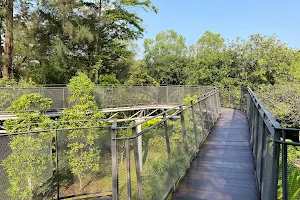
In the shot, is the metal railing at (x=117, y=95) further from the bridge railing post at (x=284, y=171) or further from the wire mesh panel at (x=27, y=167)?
the bridge railing post at (x=284, y=171)

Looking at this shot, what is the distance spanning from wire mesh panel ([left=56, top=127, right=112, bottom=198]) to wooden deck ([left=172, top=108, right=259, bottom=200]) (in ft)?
5.61

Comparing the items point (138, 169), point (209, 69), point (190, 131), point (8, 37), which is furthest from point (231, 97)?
point (138, 169)

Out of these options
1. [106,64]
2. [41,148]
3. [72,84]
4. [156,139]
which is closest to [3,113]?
[72,84]

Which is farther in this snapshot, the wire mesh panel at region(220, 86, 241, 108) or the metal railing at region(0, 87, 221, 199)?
the wire mesh panel at region(220, 86, 241, 108)

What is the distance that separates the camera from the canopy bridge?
2.72 meters

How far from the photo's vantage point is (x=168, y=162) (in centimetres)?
387

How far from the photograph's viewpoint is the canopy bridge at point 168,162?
2.72 m

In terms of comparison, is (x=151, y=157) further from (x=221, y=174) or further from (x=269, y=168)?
(x=221, y=174)

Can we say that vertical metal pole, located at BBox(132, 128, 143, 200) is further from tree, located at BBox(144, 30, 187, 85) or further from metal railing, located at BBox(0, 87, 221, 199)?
tree, located at BBox(144, 30, 187, 85)

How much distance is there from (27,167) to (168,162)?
3651 mm

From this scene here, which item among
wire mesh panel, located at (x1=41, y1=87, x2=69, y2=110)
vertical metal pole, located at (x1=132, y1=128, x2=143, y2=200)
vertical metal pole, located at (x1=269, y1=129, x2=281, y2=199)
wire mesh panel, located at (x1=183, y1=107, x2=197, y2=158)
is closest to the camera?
vertical metal pole, located at (x1=269, y1=129, x2=281, y2=199)

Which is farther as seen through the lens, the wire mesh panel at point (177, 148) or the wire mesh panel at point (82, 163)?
the wire mesh panel at point (82, 163)

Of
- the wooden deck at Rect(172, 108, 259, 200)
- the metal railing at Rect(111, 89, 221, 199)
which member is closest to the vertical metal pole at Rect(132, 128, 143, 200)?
the metal railing at Rect(111, 89, 221, 199)

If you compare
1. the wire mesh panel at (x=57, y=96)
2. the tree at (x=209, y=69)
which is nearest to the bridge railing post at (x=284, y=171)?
the wire mesh panel at (x=57, y=96)
